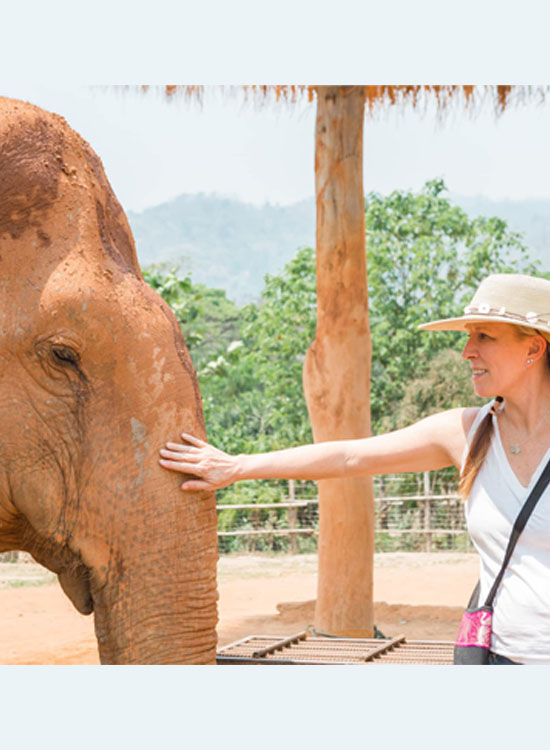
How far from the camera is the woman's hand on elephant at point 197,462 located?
85.2 inches

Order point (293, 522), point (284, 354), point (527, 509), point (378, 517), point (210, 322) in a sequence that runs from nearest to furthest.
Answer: point (527, 509), point (293, 522), point (378, 517), point (284, 354), point (210, 322)

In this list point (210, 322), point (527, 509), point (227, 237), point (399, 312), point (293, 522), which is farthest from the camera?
point (227, 237)

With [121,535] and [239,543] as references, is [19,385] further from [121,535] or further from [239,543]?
[239,543]

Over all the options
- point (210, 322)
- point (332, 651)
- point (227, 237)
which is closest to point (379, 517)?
point (332, 651)

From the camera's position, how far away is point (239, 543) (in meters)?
12.4

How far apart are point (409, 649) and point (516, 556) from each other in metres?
Result: 2.21

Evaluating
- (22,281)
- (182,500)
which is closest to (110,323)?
(22,281)

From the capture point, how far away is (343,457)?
2.26 metres

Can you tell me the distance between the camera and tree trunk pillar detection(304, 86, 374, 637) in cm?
564

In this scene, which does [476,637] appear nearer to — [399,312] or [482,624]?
[482,624]

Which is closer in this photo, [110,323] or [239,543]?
[110,323]

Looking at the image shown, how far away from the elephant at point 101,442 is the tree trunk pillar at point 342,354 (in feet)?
11.3

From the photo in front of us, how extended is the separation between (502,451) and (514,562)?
8.6 inches

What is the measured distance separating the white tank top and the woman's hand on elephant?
0.57 metres
